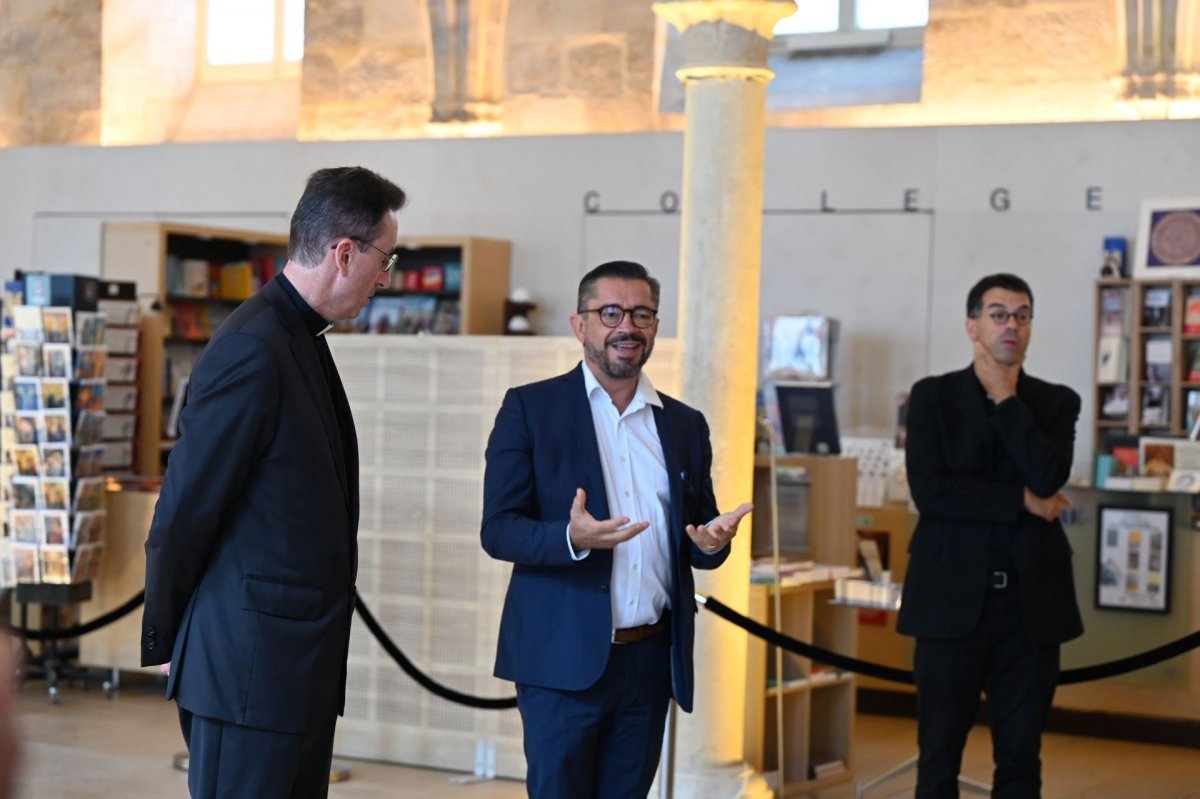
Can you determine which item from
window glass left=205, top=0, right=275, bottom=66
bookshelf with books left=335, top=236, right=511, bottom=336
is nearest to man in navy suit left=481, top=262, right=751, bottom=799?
bookshelf with books left=335, top=236, right=511, bottom=336

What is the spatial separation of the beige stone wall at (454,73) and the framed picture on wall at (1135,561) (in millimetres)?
4225

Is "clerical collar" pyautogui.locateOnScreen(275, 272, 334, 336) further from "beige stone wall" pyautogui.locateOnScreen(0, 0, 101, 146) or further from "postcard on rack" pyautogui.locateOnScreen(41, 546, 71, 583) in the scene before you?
"beige stone wall" pyautogui.locateOnScreen(0, 0, 101, 146)

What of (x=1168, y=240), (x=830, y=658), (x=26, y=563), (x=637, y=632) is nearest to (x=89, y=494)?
(x=26, y=563)

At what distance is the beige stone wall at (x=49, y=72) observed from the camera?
15.3m

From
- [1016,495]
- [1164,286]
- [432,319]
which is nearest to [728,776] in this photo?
[1016,495]

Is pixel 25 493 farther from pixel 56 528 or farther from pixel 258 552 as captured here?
pixel 258 552

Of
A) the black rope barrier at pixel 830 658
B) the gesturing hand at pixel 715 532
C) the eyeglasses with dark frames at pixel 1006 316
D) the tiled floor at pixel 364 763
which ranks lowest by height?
the tiled floor at pixel 364 763

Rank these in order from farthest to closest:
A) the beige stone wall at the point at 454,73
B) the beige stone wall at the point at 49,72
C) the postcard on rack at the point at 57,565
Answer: the beige stone wall at the point at 49,72, the beige stone wall at the point at 454,73, the postcard on rack at the point at 57,565

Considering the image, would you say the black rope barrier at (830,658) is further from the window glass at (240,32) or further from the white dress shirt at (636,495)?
the window glass at (240,32)

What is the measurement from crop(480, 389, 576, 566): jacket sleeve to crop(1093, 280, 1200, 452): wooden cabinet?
7620 millimetres

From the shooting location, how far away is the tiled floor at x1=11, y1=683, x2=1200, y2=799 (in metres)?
6.64

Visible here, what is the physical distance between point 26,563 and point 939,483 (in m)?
5.55

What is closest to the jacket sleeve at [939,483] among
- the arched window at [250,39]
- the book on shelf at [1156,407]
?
the book on shelf at [1156,407]

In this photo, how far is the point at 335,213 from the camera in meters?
3.05
